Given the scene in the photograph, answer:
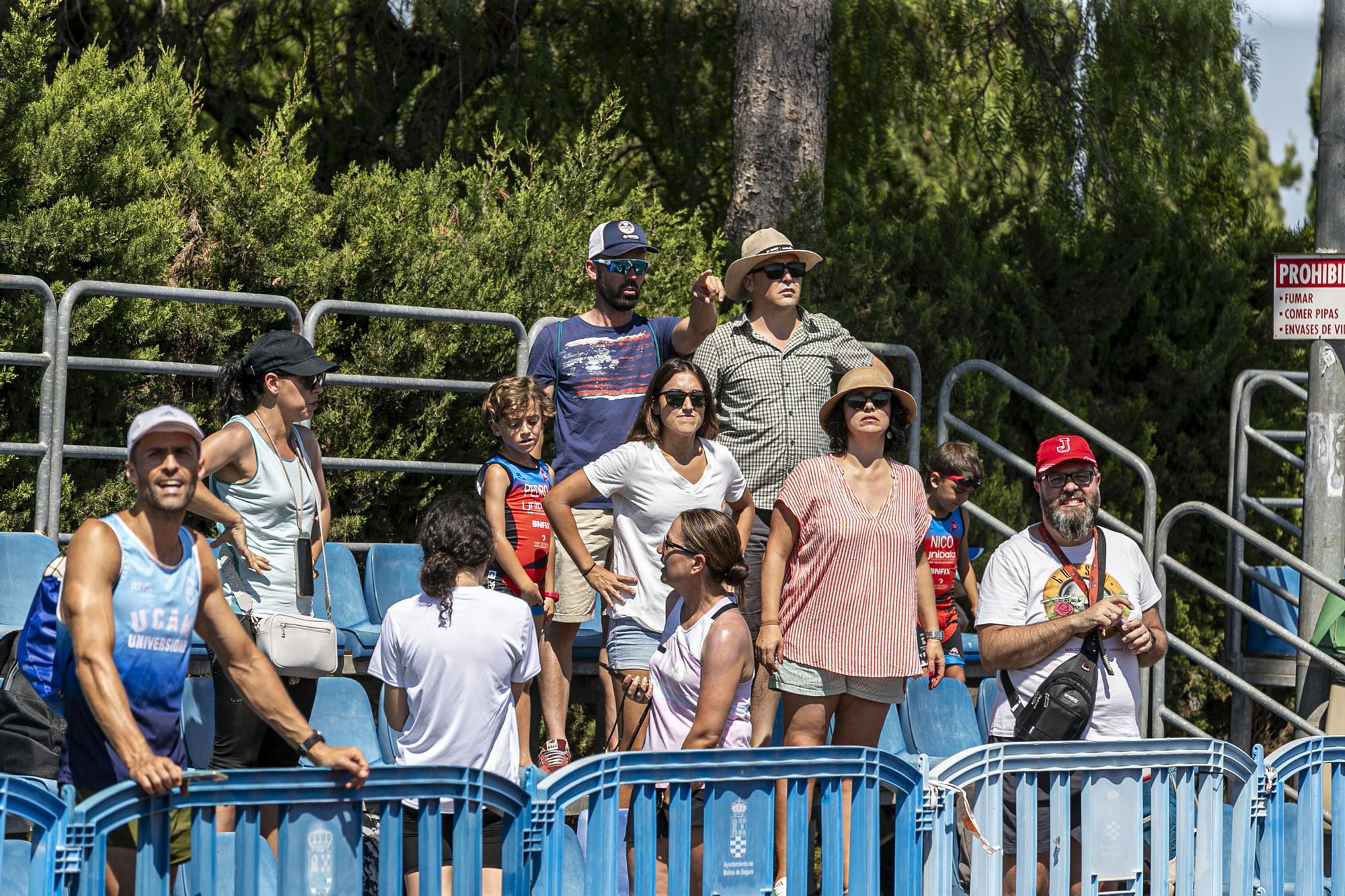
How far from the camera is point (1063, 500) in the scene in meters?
5.42

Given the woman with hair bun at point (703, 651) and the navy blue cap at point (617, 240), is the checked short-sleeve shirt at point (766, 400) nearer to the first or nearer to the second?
the navy blue cap at point (617, 240)

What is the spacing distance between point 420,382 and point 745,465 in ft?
5.30

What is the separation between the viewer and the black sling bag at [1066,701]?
17.2 feet

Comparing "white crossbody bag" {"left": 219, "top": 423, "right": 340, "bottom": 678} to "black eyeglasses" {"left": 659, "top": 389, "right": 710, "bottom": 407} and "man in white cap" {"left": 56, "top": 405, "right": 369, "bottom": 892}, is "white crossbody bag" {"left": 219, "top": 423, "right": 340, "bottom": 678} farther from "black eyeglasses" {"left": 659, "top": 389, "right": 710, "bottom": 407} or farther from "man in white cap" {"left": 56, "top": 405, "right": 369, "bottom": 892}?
"black eyeglasses" {"left": 659, "top": 389, "right": 710, "bottom": 407}

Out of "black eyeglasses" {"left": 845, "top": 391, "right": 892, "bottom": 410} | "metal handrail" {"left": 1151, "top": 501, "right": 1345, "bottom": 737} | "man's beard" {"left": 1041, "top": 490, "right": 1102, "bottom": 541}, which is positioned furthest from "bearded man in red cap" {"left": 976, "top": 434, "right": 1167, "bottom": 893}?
"metal handrail" {"left": 1151, "top": 501, "right": 1345, "bottom": 737}

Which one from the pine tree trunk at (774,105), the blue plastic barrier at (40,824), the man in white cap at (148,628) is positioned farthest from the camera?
the pine tree trunk at (774,105)

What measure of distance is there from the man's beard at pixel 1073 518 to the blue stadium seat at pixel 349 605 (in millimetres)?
2707

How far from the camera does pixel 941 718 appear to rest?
686 cm

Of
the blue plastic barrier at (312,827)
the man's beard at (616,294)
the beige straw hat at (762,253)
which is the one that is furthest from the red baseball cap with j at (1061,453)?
the blue plastic barrier at (312,827)

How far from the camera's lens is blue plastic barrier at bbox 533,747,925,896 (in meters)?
4.02

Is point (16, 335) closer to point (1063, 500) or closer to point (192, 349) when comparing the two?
point (192, 349)

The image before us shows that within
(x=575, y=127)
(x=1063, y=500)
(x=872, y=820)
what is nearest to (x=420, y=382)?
(x=1063, y=500)

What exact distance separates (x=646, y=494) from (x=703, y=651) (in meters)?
0.96

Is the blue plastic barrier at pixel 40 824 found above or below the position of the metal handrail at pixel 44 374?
below
